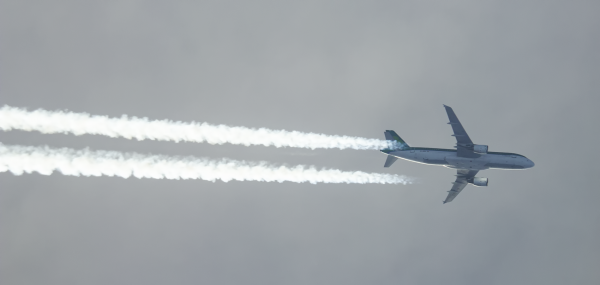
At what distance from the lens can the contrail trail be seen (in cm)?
3584

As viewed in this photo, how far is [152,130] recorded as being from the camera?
140 ft

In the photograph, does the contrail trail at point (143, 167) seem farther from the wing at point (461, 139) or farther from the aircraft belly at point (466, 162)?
the wing at point (461, 139)

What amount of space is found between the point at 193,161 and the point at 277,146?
8911 mm

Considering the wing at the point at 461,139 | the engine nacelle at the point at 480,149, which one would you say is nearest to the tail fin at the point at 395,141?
the wing at the point at 461,139

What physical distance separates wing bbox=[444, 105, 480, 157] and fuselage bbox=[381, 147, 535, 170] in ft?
1.77

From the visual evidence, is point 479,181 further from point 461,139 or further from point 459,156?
point 461,139

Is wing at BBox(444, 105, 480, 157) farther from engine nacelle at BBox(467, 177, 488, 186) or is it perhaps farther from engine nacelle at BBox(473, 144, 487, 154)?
engine nacelle at BBox(467, 177, 488, 186)

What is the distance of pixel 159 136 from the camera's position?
4284cm

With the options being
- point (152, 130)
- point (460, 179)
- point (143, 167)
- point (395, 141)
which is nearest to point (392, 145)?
point (395, 141)

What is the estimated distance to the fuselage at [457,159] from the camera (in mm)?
58094

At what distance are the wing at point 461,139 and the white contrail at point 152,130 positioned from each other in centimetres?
1172

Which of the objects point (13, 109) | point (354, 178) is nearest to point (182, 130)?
point (13, 109)

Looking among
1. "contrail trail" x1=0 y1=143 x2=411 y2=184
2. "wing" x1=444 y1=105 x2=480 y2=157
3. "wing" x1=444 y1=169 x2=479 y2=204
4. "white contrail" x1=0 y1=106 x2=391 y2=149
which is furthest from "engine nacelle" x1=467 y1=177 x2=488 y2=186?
"white contrail" x1=0 y1=106 x2=391 y2=149

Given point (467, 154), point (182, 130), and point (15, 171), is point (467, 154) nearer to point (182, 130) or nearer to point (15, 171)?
point (182, 130)
